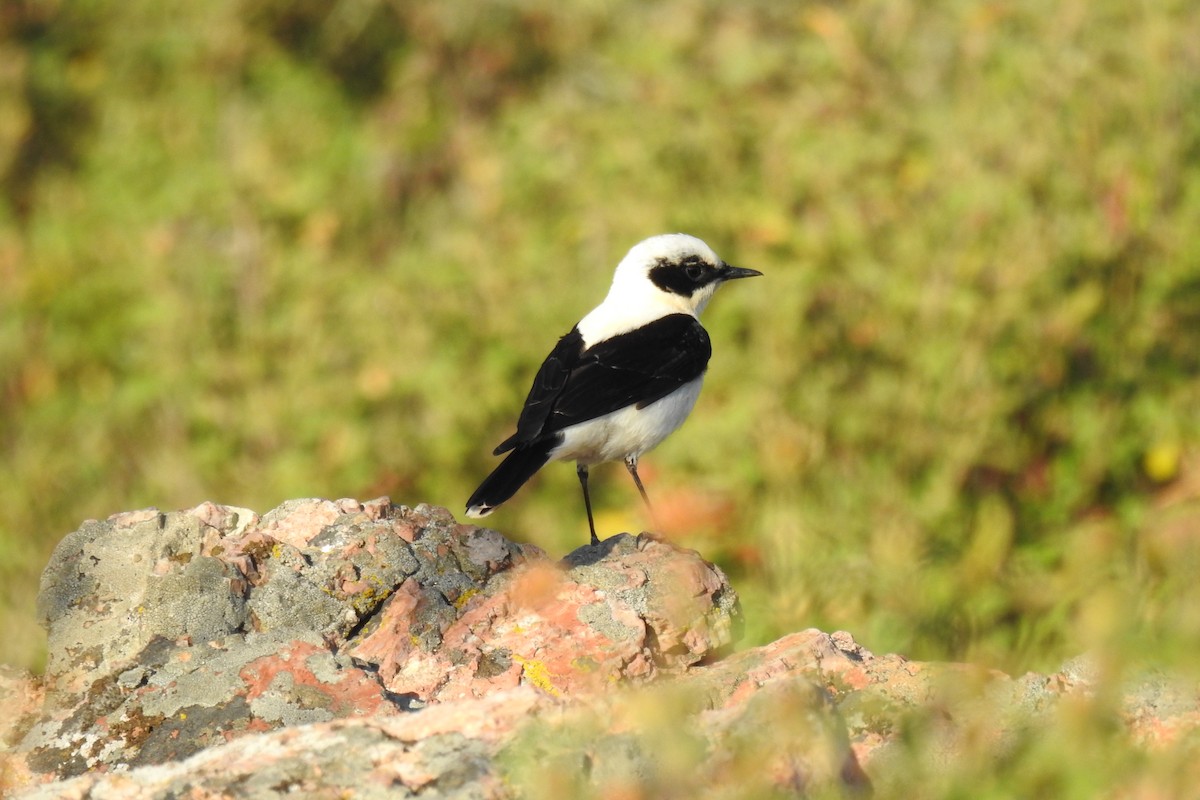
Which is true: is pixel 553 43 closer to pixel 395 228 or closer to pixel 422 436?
pixel 395 228

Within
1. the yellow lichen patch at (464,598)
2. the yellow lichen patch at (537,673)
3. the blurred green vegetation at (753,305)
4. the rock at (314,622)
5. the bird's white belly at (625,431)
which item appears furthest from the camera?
the blurred green vegetation at (753,305)

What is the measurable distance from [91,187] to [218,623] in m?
7.63

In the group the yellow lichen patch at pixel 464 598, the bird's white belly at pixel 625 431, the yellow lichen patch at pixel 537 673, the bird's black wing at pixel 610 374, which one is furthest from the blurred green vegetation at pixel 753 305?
the yellow lichen patch at pixel 464 598

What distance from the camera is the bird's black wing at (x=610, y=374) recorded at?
502 cm

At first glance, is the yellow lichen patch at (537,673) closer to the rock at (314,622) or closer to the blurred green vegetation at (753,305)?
the rock at (314,622)

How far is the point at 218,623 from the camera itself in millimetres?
3752

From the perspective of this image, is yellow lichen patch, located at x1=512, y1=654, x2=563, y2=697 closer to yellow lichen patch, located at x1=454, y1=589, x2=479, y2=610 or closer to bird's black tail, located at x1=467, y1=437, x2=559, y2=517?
yellow lichen patch, located at x1=454, y1=589, x2=479, y2=610

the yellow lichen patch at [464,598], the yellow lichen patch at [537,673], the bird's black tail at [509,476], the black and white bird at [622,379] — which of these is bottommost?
the yellow lichen patch at [537,673]

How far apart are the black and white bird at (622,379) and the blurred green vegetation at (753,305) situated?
106 centimetres

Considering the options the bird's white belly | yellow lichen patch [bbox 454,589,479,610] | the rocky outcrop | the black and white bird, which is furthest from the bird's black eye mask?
yellow lichen patch [bbox 454,589,479,610]

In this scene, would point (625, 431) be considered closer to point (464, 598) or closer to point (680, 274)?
point (680, 274)

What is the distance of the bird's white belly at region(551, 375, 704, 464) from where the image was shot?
514 cm

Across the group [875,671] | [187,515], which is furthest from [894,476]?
[187,515]

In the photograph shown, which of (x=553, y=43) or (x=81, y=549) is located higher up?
(x=553, y=43)
